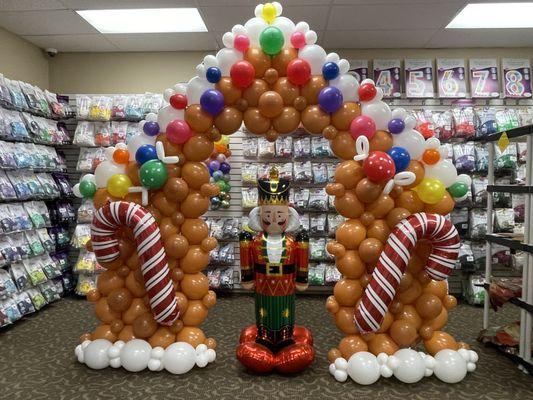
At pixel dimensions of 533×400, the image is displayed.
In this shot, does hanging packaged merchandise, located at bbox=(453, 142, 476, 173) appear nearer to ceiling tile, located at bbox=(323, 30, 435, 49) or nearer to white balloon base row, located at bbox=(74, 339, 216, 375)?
ceiling tile, located at bbox=(323, 30, 435, 49)

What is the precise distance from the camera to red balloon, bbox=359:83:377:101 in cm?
279

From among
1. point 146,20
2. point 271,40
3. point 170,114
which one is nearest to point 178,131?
point 170,114

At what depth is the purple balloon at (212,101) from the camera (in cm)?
279

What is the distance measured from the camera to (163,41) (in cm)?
477

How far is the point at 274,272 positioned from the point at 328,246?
0.42 meters

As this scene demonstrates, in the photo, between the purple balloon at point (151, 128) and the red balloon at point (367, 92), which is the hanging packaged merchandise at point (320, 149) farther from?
the purple balloon at point (151, 128)

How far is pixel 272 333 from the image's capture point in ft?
9.55

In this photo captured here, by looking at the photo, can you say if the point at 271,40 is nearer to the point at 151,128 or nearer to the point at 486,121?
the point at 151,128

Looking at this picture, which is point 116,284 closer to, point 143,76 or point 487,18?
point 143,76

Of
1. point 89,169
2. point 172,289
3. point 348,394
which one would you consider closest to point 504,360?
point 348,394

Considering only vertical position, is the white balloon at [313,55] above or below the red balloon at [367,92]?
above

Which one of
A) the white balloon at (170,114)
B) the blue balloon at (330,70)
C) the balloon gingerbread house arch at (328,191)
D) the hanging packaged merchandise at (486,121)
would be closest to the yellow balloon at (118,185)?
the balloon gingerbread house arch at (328,191)

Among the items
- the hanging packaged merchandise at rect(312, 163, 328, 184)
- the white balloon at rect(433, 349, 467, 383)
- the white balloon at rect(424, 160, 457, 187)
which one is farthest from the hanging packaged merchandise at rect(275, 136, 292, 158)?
the white balloon at rect(433, 349, 467, 383)

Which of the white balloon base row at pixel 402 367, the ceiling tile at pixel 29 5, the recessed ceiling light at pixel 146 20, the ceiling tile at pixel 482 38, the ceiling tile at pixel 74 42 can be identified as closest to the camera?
the white balloon base row at pixel 402 367
